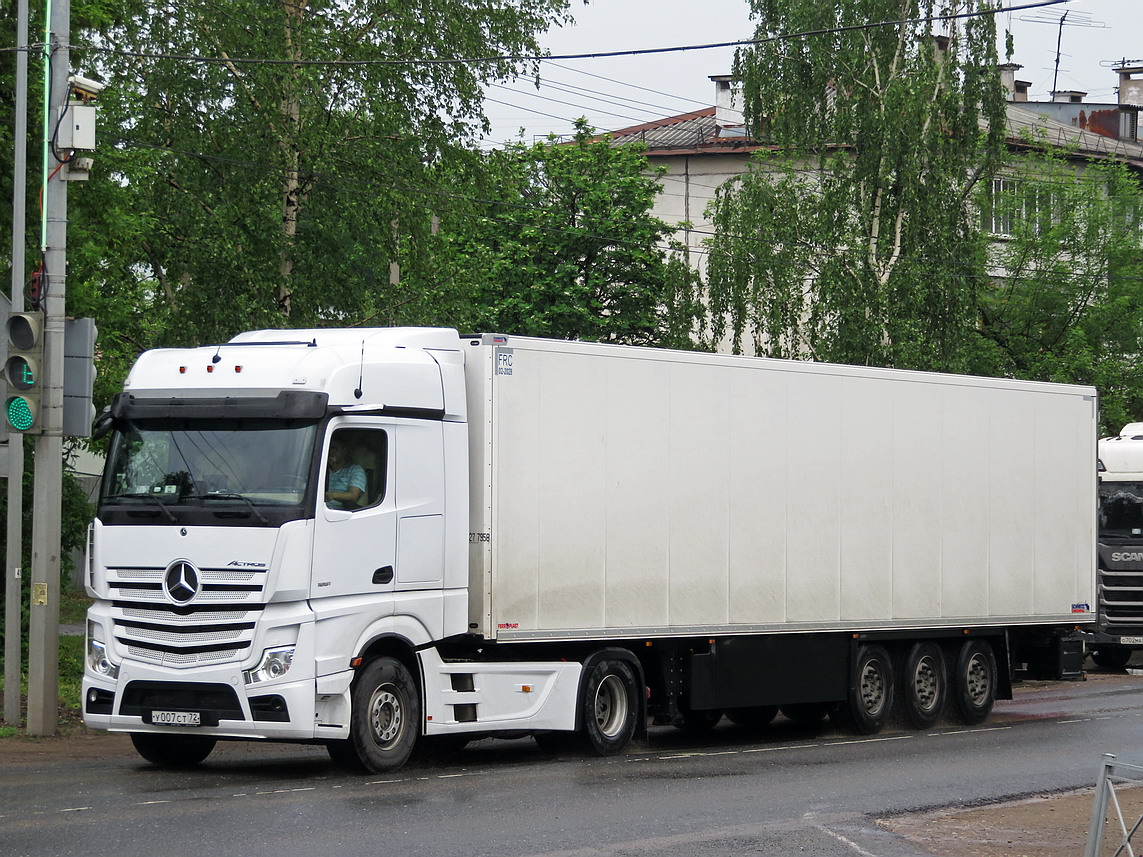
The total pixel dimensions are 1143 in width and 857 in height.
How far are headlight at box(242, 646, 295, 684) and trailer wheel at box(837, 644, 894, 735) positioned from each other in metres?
6.82

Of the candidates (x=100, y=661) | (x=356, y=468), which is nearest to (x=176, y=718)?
(x=100, y=661)

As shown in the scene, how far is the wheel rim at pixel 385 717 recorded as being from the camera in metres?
12.7

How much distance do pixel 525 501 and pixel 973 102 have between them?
27.7 m

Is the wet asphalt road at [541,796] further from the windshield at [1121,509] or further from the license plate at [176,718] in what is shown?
the windshield at [1121,509]

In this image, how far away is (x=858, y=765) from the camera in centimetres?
1435

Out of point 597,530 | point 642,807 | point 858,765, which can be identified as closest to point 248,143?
point 597,530

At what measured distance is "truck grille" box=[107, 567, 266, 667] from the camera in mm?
12156

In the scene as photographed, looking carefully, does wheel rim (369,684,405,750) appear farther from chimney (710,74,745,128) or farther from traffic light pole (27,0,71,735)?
chimney (710,74,745,128)

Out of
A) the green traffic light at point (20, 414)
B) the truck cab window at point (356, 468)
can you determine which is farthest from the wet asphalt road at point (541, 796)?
the green traffic light at point (20, 414)

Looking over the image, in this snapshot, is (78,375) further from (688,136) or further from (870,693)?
(688,136)

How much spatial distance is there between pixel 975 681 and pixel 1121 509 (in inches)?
379

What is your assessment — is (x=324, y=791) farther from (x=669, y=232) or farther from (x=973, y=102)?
(x=669, y=232)

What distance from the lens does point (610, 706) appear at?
14.8 meters

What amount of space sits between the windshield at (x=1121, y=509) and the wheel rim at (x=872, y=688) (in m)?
11.1
